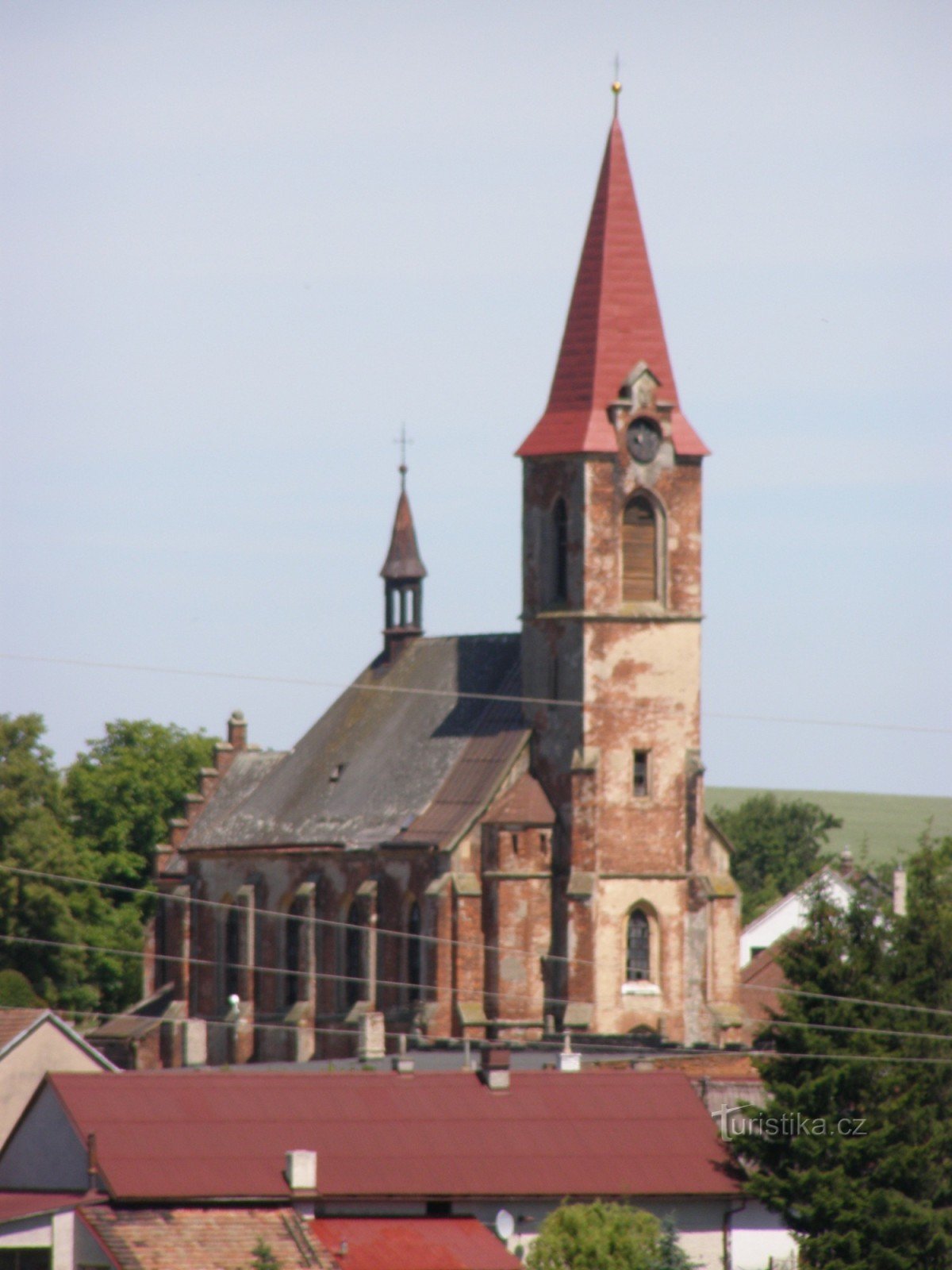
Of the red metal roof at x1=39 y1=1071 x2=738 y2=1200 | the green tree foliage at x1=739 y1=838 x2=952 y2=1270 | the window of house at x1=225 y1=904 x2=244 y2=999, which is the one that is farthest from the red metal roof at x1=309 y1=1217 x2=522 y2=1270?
the window of house at x1=225 y1=904 x2=244 y2=999

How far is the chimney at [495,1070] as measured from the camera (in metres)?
63.9

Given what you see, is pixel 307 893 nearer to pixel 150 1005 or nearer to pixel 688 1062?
pixel 150 1005

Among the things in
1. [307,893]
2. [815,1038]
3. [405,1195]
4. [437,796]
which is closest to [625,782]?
[437,796]

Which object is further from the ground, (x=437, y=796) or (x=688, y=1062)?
(x=437, y=796)

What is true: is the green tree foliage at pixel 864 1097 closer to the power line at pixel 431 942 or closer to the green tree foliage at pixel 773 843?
the power line at pixel 431 942

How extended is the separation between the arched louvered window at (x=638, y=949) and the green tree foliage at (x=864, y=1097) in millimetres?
14201

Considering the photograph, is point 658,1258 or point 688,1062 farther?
point 688,1062

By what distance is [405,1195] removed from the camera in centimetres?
5953

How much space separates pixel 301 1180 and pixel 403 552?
4166 cm

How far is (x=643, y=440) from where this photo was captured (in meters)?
84.9

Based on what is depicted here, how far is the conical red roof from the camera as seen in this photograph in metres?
98.3

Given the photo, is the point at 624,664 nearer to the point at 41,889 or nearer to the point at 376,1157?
the point at 376,1157

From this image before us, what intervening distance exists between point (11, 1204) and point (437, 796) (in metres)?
30.8

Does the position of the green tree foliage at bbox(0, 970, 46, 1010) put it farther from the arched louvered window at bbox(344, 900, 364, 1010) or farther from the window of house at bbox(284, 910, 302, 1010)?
the arched louvered window at bbox(344, 900, 364, 1010)
